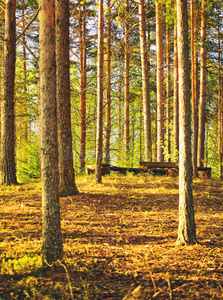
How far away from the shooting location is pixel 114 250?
176 inches

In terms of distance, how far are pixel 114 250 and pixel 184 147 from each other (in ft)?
7.06

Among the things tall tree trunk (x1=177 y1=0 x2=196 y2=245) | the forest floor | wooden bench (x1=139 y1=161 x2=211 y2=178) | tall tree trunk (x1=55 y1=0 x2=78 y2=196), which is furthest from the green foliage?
tall tree trunk (x1=177 y1=0 x2=196 y2=245)

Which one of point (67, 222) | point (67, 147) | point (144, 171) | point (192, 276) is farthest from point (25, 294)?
point (144, 171)

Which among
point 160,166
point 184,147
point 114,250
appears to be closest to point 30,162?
point 160,166

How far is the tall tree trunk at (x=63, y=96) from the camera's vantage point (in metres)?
7.50

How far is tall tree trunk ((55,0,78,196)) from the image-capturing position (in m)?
7.50

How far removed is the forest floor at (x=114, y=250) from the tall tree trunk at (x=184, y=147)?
322 mm

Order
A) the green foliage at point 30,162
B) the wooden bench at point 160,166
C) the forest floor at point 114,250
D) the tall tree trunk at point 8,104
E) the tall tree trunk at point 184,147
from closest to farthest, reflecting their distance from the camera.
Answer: the forest floor at point 114,250, the tall tree trunk at point 184,147, the tall tree trunk at point 8,104, the wooden bench at point 160,166, the green foliage at point 30,162

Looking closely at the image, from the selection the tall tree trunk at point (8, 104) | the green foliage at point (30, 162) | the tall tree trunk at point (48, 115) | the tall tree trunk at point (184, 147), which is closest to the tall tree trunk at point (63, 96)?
the tall tree trunk at point (8, 104)

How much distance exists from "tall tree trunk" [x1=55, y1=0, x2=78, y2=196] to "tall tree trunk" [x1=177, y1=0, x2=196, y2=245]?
12.7 ft

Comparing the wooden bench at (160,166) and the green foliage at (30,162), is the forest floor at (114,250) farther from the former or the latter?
the green foliage at (30,162)

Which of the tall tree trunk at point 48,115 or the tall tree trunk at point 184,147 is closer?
the tall tree trunk at point 48,115

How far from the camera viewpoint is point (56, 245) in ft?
11.8

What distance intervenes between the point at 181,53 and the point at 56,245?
12.4ft
